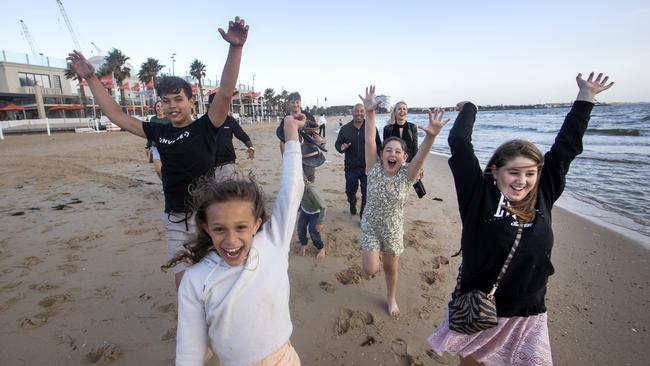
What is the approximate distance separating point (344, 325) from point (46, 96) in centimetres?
5774

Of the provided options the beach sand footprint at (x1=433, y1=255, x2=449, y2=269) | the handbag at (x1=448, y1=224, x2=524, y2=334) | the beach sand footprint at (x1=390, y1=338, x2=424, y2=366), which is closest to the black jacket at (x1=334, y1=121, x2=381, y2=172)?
the beach sand footprint at (x1=433, y1=255, x2=449, y2=269)

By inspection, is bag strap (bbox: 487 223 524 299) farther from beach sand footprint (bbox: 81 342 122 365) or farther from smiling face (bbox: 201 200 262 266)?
beach sand footprint (bbox: 81 342 122 365)

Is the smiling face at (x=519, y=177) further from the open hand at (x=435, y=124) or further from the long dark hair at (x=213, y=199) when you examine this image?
the long dark hair at (x=213, y=199)

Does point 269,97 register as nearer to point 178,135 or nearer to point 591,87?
point 178,135

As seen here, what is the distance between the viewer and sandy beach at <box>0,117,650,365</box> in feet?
8.81

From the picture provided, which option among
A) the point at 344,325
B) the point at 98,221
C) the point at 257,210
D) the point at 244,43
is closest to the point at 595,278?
the point at 344,325

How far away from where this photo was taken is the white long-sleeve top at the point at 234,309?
1.42 meters

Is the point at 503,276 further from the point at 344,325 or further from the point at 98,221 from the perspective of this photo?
the point at 98,221

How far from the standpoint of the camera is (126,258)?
167 inches

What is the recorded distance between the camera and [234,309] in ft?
4.73

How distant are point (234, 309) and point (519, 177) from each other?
1725mm

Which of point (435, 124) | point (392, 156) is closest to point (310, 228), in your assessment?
point (392, 156)

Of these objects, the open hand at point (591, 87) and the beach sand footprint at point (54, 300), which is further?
the beach sand footprint at point (54, 300)

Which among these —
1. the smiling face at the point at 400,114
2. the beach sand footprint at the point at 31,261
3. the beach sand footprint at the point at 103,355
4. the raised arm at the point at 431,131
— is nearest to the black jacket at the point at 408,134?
the smiling face at the point at 400,114
